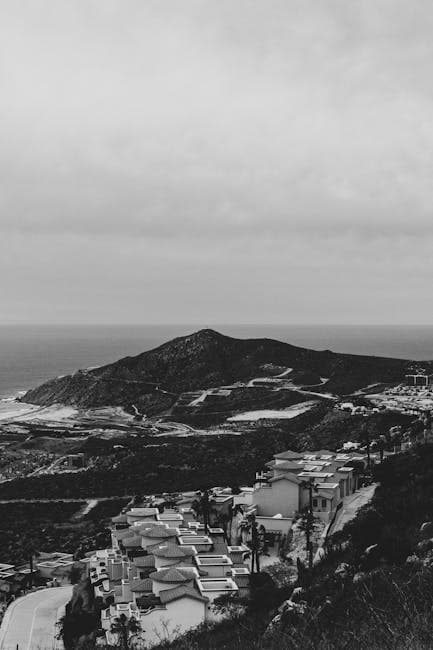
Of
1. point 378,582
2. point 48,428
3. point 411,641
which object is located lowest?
point 48,428

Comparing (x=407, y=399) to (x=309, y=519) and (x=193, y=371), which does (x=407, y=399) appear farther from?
(x=193, y=371)

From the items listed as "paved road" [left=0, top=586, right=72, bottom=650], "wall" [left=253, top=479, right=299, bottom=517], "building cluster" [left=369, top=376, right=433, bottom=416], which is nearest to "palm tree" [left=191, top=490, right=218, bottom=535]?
"wall" [left=253, top=479, right=299, bottom=517]

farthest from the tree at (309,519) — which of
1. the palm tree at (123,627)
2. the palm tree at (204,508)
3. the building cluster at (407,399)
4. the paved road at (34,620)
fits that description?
the building cluster at (407,399)

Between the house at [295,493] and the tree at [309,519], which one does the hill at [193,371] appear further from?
the tree at [309,519]

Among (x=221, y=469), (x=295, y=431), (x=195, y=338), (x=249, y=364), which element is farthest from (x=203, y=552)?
(x=195, y=338)

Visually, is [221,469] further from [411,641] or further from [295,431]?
[411,641]

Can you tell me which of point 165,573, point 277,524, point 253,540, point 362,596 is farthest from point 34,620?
point 362,596

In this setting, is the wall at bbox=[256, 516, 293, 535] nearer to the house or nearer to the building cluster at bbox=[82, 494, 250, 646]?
the house
